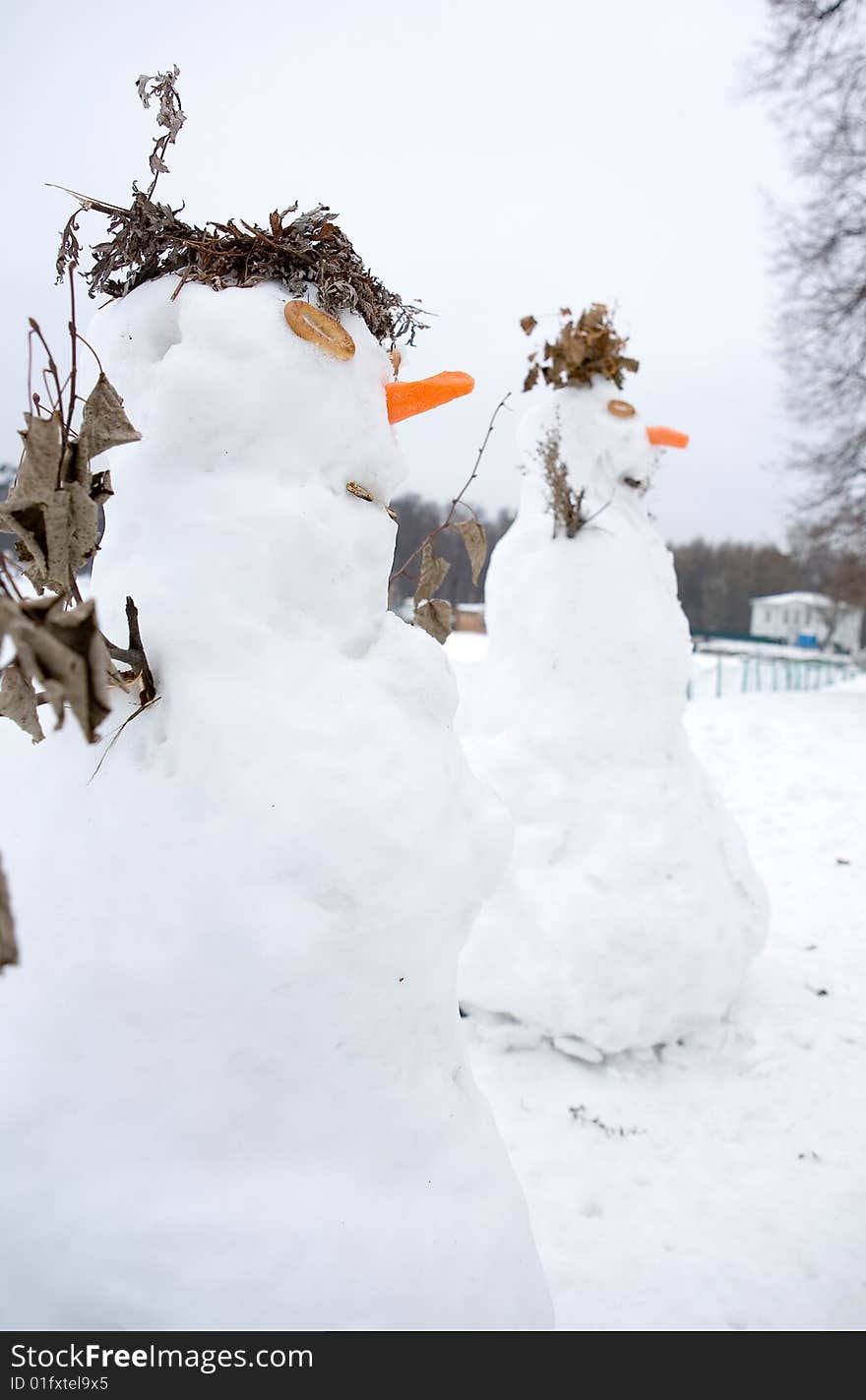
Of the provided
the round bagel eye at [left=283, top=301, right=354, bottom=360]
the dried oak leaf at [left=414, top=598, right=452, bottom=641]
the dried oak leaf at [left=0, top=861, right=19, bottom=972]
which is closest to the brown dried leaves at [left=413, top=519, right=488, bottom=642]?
the dried oak leaf at [left=414, top=598, right=452, bottom=641]

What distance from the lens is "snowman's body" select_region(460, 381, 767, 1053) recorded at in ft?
10.4

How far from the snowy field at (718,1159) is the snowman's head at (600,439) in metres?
2.35

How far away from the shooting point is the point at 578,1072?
3.19 meters

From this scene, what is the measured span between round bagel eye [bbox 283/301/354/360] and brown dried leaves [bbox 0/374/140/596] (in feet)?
1.18

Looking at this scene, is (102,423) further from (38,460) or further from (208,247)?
(208,247)

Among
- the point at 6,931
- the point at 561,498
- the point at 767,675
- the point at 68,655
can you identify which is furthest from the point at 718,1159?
the point at 767,675

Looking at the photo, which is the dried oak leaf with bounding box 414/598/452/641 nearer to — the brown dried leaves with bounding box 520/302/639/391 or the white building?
the brown dried leaves with bounding box 520/302/639/391

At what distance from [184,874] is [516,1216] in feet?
2.99

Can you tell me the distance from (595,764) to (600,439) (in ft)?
4.71

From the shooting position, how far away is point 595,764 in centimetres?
344

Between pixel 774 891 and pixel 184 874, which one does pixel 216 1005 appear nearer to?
pixel 184 874

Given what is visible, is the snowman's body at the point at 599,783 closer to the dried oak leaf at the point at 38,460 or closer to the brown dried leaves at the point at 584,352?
the brown dried leaves at the point at 584,352

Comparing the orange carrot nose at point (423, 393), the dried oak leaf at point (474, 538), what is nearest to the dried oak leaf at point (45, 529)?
the orange carrot nose at point (423, 393)

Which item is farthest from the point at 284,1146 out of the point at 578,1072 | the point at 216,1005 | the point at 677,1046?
the point at 677,1046
